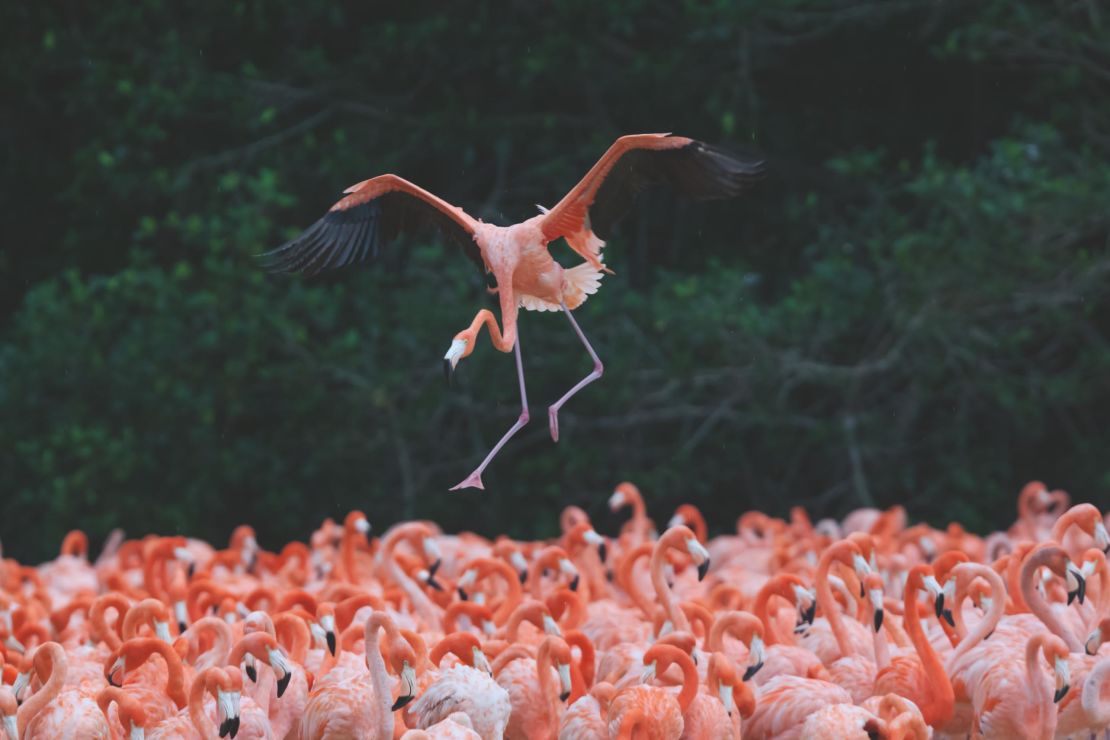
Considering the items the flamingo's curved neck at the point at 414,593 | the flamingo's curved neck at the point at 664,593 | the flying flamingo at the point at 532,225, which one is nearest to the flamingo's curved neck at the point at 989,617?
the flamingo's curved neck at the point at 664,593

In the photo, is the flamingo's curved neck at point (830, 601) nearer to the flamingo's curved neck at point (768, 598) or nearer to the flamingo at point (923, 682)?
the flamingo's curved neck at point (768, 598)

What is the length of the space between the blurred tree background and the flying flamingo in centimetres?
491

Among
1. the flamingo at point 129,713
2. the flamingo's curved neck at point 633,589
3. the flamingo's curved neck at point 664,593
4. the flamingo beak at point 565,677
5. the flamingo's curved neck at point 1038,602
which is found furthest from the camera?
the flamingo's curved neck at point 633,589

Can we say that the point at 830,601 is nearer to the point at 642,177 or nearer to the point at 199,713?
the point at 642,177

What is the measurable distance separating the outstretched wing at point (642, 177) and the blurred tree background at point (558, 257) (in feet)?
16.4

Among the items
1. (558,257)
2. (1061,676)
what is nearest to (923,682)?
(1061,676)

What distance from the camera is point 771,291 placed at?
11.8 meters

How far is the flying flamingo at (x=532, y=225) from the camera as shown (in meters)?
4.68

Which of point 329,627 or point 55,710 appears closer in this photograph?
point 55,710

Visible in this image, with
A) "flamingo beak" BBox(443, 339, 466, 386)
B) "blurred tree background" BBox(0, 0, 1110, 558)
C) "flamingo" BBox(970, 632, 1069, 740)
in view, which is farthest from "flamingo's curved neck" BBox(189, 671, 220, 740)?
"blurred tree background" BBox(0, 0, 1110, 558)

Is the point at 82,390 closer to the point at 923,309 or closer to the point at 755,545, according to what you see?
the point at 755,545

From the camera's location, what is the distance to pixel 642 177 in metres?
4.93

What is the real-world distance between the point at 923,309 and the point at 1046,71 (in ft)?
7.87

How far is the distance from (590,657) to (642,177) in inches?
59.8
